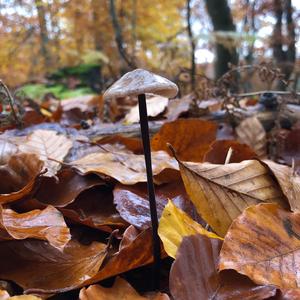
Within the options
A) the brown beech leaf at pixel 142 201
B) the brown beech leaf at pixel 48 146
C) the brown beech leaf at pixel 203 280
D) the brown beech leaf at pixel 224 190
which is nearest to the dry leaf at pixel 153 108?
the brown beech leaf at pixel 48 146

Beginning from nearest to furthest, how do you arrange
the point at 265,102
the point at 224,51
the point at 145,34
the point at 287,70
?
the point at 265,102, the point at 224,51, the point at 287,70, the point at 145,34

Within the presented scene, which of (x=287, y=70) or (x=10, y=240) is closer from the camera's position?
(x=10, y=240)

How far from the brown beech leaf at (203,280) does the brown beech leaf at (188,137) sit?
757 millimetres

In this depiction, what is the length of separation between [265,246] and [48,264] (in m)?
0.47

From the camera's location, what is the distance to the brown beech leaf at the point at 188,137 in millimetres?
1496

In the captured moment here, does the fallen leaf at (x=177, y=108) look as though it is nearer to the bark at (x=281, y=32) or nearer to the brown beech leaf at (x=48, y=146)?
the brown beech leaf at (x=48, y=146)

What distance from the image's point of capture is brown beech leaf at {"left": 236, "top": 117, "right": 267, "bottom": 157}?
1.81 meters

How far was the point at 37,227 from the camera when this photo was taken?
0.84m

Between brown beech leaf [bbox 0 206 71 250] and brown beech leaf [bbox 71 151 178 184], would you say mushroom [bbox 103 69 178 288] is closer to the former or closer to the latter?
brown beech leaf [bbox 0 206 71 250]

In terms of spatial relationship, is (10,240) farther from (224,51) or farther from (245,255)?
(224,51)

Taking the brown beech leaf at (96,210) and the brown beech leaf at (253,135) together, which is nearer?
the brown beech leaf at (96,210)

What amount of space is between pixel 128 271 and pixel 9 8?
40.6ft

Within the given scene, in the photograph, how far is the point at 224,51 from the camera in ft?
17.0

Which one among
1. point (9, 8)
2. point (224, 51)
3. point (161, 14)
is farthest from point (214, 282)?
point (9, 8)
